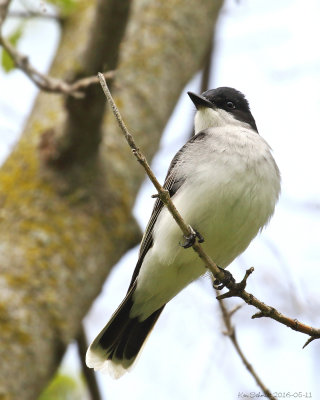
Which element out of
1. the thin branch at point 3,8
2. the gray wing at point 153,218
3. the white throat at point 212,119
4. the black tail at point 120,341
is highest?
the thin branch at point 3,8

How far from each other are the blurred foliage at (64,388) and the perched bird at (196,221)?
3.97 ft

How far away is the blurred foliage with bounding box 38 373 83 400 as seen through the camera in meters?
5.82

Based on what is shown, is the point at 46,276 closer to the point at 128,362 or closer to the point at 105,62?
the point at 128,362

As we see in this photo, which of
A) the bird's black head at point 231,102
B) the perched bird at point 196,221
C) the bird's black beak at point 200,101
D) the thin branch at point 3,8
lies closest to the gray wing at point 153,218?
the perched bird at point 196,221

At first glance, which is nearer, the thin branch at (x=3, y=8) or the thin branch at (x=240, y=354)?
the thin branch at (x=240, y=354)

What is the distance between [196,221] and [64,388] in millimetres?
2302

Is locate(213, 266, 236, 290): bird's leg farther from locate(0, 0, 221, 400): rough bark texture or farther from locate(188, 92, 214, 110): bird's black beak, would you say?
locate(188, 92, 214, 110): bird's black beak

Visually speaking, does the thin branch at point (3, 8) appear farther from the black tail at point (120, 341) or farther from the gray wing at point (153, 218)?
the black tail at point (120, 341)

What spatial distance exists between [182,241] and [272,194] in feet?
2.09

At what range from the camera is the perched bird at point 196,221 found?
4.33 m

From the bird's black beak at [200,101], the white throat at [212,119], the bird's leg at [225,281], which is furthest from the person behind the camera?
the white throat at [212,119]

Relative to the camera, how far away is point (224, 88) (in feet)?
18.3

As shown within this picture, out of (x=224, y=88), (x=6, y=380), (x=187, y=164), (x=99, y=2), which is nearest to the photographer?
(x=6, y=380)

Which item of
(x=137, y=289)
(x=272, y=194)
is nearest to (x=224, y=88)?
(x=272, y=194)
